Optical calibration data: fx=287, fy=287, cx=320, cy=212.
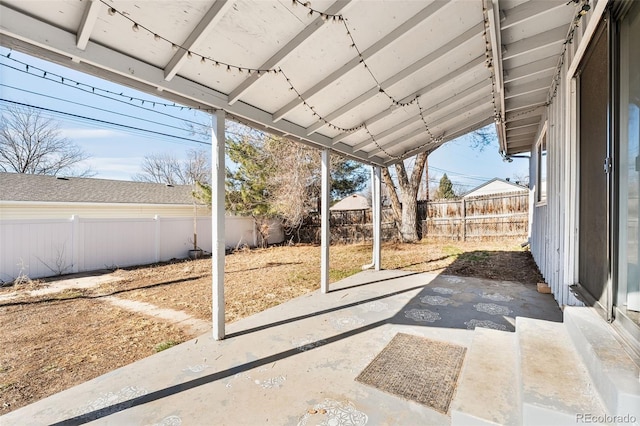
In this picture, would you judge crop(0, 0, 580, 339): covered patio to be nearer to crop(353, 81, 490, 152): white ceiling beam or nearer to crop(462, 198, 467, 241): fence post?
crop(353, 81, 490, 152): white ceiling beam

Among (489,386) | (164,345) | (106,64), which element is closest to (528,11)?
(489,386)

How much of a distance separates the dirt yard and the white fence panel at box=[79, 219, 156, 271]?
705 millimetres

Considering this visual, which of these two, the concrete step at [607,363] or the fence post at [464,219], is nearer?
the concrete step at [607,363]

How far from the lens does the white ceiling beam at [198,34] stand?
71.9 inches

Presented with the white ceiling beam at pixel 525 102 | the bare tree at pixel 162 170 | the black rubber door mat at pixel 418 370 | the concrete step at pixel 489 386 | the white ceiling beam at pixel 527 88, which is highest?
the bare tree at pixel 162 170

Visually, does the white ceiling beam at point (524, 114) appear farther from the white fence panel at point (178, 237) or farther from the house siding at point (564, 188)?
the white fence panel at point (178, 237)

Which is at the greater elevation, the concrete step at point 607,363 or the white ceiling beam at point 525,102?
the white ceiling beam at point 525,102

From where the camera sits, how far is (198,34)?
2002mm

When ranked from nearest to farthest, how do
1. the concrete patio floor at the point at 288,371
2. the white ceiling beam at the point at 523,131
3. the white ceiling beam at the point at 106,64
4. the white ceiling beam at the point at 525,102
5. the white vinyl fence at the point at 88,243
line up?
the white ceiling beam at the point at 106,64
the concrete patio floor at the point at 288,371
the white ceiling beam at the point at 525,102
the white vinyl fence at the point at 88,243
the white ceiling beam at the point at 523,131

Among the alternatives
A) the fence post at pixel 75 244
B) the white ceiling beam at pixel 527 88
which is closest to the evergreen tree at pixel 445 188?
the white ceiling beam at pixel 527 88

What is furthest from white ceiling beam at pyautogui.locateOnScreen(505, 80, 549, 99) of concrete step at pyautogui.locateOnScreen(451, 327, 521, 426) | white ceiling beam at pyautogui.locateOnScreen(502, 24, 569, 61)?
concrete step at pyautogui.locateOnScreen(451, 327, 521, 426)

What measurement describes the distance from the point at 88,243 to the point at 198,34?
7261 millimetres

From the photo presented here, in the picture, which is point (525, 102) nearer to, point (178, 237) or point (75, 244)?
point (178, 237)

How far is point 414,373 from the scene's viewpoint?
2.23 meters
